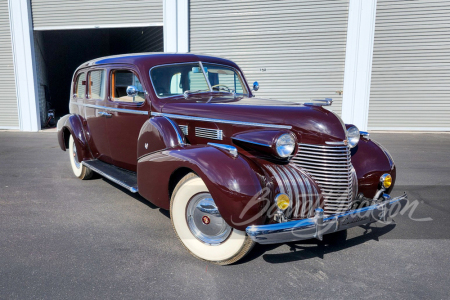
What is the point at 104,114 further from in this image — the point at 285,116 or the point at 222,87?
the point at 285,116

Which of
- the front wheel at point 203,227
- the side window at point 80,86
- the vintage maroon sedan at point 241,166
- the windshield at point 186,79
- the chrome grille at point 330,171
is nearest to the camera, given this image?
the vintage maroon sedan at point 241,166

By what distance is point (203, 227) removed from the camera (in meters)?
2.72

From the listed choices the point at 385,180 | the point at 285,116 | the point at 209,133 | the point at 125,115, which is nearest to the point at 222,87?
the point at 209,133

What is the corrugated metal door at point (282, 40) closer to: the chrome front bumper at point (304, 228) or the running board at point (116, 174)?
the running board at point (116, 174)

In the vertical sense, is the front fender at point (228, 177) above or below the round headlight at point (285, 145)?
below

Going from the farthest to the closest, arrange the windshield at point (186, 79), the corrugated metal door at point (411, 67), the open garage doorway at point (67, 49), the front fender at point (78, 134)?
1. the open garage doorway at point (67, 49)
2. the corrugated metal door at point (411, 67)
3. the front fender at point (78, 134)
4. the windshield at point (186, 79)

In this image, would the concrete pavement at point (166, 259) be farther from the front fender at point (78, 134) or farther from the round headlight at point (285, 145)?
the round headlight at point (285, 145)

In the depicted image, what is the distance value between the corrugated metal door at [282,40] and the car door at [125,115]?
6.82m

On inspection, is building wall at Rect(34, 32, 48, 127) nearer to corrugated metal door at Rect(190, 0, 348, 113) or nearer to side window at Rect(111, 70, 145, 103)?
corrugated metal door at Rect(190, 0, 348, 113)

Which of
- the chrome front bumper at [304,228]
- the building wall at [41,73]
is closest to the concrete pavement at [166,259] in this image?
the chrome front bumper at [304,228]

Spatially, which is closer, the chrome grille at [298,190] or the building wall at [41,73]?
the chrome grille at [298,190]

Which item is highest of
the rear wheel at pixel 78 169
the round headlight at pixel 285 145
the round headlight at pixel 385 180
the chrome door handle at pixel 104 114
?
the chrome door handle at pixel 104 114

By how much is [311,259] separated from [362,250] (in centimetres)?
50

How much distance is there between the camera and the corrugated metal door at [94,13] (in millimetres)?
10461
